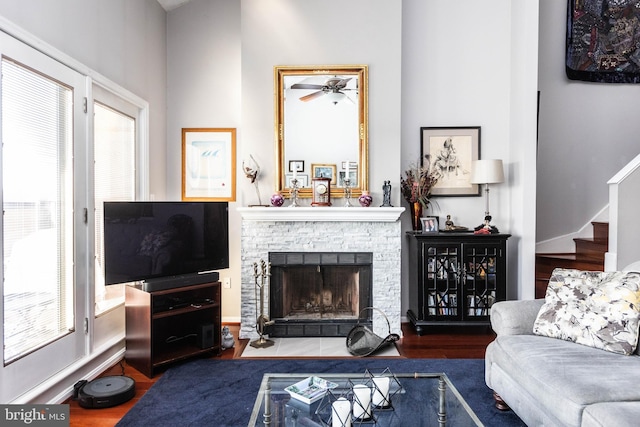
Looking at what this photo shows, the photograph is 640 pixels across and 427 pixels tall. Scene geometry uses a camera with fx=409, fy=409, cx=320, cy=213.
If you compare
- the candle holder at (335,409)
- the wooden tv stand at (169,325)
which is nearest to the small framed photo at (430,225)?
the wooden tv stand at (169,325)

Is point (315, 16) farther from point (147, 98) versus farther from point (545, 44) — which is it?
point (545, 44)

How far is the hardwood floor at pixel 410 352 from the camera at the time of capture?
2420mm

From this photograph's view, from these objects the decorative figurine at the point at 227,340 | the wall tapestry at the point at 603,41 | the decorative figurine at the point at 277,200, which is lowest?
the decorative figurine at the point at 227,340

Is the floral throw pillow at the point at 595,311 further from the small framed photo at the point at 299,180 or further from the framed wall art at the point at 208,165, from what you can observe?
the framed wall art at the point at 208,165

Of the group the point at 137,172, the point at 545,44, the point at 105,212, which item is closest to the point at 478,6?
the point at 545,44

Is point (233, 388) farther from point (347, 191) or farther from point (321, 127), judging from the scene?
point (321, 127)

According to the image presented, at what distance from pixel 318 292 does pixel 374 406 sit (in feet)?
7.28

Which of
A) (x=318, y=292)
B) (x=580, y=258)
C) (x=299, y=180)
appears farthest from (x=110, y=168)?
(x=580, y=258)

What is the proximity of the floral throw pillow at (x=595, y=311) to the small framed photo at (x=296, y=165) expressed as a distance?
238 centimetres

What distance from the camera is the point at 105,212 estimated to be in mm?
2861

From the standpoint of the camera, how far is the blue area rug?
2369mm

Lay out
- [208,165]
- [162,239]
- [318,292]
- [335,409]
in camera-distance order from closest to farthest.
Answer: [335,409]
[162,239]
[318,292]
[208,165]

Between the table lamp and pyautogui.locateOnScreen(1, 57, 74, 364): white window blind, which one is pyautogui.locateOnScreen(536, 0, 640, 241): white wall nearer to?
the table lamp

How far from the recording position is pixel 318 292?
4055mm
